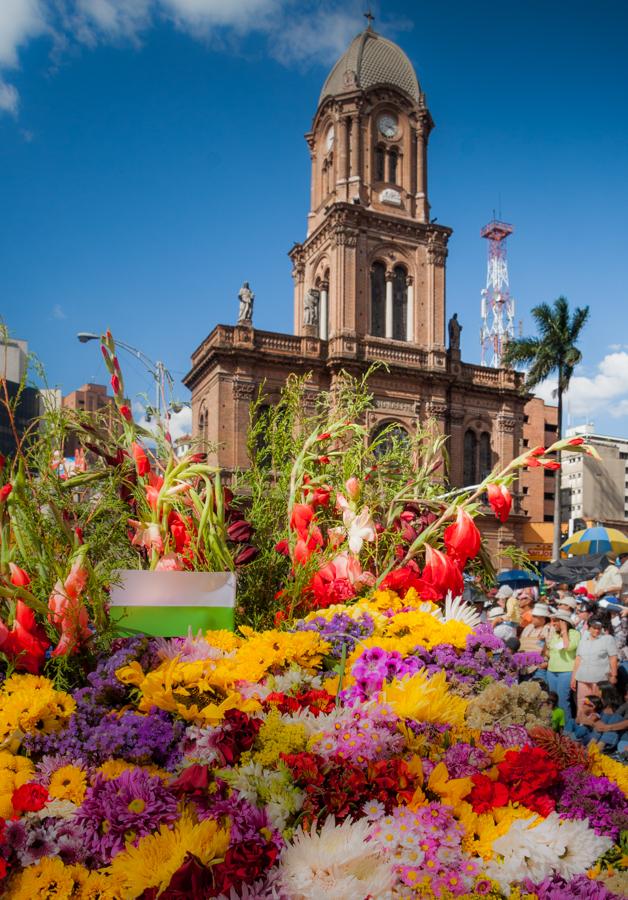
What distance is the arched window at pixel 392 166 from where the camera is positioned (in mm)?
34844

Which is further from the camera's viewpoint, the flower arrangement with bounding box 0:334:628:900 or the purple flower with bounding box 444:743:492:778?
the purple flower with bounding box 444:743:492:778

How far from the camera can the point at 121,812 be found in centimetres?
182

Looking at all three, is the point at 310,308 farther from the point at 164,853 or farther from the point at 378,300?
the point at 164,853

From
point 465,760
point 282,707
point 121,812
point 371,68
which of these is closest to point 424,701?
point 465,760

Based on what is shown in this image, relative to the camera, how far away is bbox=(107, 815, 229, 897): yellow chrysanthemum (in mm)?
1602

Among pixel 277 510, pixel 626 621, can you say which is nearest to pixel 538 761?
pixel 277 510

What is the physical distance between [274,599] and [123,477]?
84 cm

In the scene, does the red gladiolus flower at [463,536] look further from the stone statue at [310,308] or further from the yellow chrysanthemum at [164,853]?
the stone statue at [310,308]

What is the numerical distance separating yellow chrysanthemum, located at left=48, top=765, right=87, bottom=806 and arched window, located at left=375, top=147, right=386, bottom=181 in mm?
34932

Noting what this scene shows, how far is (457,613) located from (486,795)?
4.40ft

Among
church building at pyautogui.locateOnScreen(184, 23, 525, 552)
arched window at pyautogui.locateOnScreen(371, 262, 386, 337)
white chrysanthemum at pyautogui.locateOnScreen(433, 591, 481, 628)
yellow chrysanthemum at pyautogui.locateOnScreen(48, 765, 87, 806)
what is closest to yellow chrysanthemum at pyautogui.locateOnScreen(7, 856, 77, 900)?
yellow chrysanthemum at pyautogui.locateOnScreen(48, 765, 87, 806)

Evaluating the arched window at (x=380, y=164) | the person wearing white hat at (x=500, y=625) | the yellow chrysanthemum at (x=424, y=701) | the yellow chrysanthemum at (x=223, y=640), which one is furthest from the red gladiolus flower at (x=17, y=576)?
the arched window at (x=380, y=164)

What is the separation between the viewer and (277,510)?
3607 millimetres

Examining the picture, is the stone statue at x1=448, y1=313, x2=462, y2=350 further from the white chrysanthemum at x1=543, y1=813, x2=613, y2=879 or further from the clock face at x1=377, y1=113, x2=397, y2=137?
the white chrysanthemum at x1=543, y1=813, x2=613, y2=879
